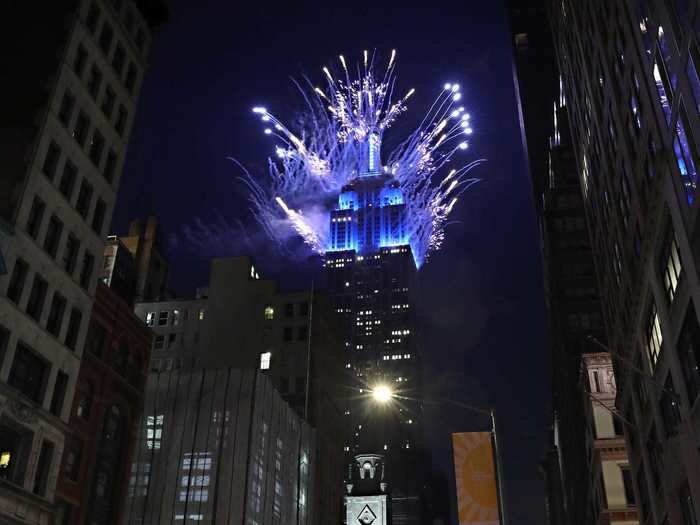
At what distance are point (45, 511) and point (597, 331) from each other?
8731 cm

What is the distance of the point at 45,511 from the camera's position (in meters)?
39.3

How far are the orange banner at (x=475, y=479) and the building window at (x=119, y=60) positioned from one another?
4029 cm

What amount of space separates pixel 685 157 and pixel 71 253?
109 feet

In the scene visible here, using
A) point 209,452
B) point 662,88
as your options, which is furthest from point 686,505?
point 209,452

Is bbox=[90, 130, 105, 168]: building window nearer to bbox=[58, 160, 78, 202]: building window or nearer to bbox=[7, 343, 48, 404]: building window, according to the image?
bbox=[58, 160, 78, 202]: building window

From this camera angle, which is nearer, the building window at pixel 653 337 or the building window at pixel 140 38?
the building window at pixel 653 337

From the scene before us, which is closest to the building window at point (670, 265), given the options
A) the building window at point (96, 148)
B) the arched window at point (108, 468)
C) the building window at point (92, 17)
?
the building window at point (96, 148)

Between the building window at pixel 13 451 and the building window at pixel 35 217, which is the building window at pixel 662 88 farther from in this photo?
the building window at pixel 13 451

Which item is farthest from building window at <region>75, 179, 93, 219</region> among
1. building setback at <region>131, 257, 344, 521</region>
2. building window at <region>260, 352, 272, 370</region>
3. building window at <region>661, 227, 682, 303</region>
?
building window at <region>260, 352, 272, 370</region>

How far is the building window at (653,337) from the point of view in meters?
39.4

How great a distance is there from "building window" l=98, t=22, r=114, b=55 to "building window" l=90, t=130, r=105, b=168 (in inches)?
231

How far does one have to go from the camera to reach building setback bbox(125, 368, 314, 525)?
208 ft

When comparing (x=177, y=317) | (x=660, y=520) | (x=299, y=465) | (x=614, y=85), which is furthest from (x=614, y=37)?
(x=177, y=317)

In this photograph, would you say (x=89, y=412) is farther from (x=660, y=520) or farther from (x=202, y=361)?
(x=202, y=361)
